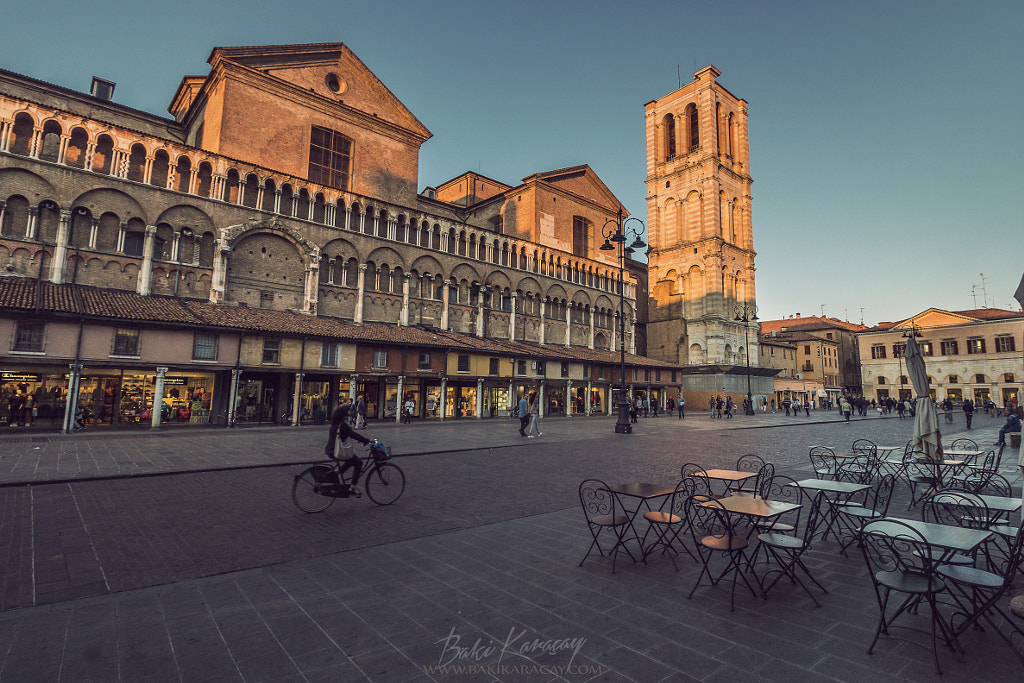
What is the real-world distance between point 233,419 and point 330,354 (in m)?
5.43

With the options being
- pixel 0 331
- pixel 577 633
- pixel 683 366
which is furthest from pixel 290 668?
pixel 683 366

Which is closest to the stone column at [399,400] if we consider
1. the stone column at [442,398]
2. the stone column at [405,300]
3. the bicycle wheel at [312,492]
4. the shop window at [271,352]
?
the stone column at [442,398]

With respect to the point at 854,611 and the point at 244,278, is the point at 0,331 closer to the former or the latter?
the point at 244,278

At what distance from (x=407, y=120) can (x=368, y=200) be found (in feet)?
27.7

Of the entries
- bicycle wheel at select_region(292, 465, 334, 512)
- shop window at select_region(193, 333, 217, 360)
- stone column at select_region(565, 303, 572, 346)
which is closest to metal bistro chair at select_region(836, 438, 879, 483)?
bicycle wheel at select_region(292, 465, 334, 512)

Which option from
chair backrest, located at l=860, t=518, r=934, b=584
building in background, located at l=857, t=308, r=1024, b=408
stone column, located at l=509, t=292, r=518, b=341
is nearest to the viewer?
chair backrest, located at l=860, t=518, r=934, b=584

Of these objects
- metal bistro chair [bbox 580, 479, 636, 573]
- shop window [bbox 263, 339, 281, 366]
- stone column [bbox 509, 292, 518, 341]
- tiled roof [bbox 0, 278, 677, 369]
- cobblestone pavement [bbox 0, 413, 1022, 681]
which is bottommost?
cobblestone pavement [bbox 0, 413, 1022, 681]

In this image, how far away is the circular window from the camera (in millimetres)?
30969

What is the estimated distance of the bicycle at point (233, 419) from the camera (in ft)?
72.1

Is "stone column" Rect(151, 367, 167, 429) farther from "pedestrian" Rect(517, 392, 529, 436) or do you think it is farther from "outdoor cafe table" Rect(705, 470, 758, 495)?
"outdoor cafe table" Rect(705, 470, 758, 495)

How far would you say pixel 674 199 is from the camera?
52.6 meters

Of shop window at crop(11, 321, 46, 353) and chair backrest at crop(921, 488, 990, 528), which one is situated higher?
shop window at crop(11, 321, 46, 353)

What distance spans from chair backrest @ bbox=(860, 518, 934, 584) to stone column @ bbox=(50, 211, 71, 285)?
28.1 meters

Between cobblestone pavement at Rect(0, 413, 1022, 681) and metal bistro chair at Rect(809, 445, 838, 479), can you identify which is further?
metal bistro chair at Rect(809, 445, 838, 479)
